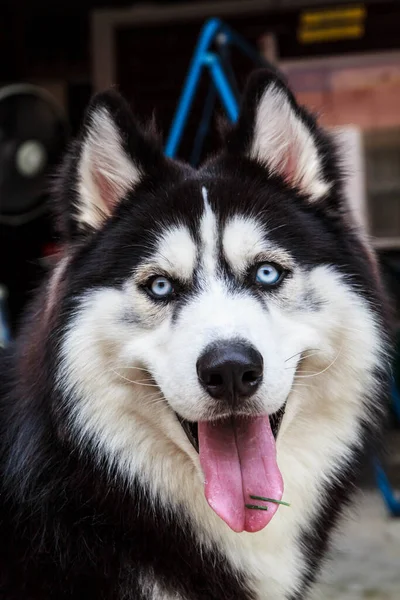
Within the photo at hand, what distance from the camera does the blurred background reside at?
6.43m

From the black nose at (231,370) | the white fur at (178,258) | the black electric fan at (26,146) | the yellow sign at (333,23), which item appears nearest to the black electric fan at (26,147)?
the black electric fan at (26,146)

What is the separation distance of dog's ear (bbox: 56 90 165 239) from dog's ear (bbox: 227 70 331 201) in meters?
0.26

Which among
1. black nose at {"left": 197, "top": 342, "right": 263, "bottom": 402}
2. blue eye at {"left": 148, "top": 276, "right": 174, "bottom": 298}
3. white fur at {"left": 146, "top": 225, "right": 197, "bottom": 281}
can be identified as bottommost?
black nose at {"left": 197, "top": 342, "right": 263, "bottom": 402}

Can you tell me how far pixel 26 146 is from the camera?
6328 mm

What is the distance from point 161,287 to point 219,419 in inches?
14.7

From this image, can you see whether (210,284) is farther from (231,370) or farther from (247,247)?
(231,370)

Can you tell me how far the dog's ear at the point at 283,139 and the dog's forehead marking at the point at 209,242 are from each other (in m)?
0.30

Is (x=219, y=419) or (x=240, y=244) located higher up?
(x=240, y=244)

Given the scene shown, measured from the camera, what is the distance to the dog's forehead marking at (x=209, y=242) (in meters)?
2.08

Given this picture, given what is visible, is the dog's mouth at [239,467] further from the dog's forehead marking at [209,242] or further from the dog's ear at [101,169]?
the dog's ear at [101,169]

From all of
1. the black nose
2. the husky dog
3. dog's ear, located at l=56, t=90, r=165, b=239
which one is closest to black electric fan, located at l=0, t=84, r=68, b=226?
dog's ear, located at l=56, t=90, r=165, b=239

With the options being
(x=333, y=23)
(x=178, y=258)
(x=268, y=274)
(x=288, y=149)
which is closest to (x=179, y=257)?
(x=178, y=258)

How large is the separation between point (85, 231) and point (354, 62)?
5601 millimetres

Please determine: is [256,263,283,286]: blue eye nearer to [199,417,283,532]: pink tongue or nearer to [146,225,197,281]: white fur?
[146,225,197,281]: white fur
